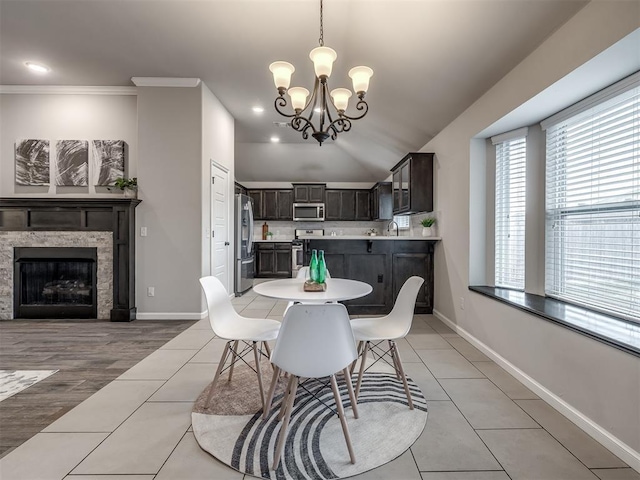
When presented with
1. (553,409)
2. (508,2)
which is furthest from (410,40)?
(553,409)

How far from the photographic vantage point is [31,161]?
391 cm

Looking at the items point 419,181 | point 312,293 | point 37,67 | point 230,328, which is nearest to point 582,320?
point 312,293

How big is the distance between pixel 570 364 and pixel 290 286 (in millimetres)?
1764

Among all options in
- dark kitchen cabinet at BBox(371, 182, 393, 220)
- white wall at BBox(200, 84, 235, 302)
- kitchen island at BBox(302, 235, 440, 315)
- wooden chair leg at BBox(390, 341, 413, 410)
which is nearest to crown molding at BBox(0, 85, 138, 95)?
white wall at BBox(200, 84, 235, 302)

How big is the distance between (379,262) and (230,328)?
2482 millimetres

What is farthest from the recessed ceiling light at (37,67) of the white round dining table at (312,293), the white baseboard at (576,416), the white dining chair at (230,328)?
the white baseboard at (576,416)

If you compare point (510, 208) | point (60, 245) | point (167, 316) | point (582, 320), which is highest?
point (510, 208)

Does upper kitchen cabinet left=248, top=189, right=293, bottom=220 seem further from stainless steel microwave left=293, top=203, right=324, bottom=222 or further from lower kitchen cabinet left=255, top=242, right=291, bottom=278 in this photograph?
lower kitchen cabinet left=255, top=242, right=291, bottom=278

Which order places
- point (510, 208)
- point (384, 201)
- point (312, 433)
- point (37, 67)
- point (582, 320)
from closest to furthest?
point (312, 433) < point (582, 320) < point (510, 208) < point (37, 67) < point (384, 201)

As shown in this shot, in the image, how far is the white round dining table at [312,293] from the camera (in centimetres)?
172

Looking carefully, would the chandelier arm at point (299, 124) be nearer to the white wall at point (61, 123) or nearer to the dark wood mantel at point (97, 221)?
the dark wood mantel at point (97, 221)

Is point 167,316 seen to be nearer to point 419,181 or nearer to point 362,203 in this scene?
point 419,181

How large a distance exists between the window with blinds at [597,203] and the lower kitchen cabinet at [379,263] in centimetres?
162

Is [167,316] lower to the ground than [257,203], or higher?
lower
